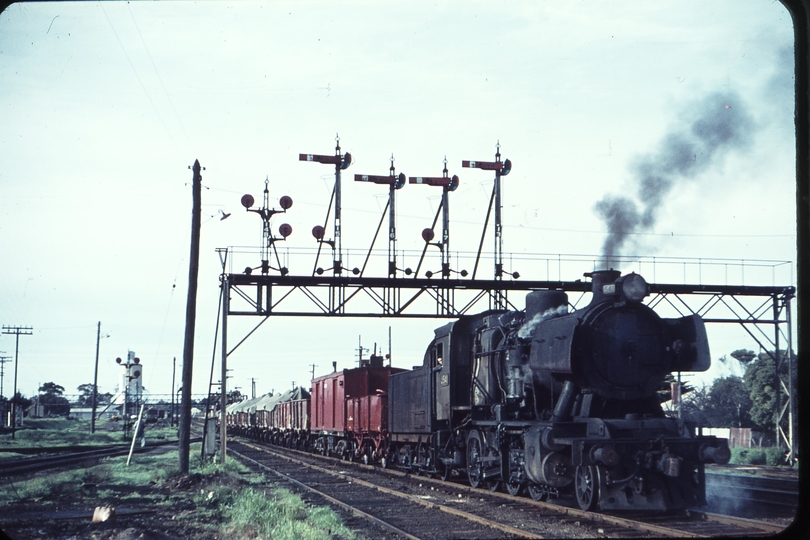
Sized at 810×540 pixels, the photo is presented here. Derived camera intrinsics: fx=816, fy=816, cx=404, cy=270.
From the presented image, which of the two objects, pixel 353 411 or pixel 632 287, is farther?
pixel 353 411

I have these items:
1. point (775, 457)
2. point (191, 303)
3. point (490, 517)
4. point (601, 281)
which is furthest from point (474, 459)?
point (775, 457)

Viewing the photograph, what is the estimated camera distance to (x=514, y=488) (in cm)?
1599

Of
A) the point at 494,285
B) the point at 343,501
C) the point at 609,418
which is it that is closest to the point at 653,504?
the point at 609,418

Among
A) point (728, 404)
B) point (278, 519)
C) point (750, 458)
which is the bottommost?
point (750, 458)

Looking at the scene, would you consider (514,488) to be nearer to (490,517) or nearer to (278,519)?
(490,517)

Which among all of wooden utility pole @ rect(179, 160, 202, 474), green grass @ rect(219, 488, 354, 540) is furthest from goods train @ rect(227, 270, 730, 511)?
wooden utility pole @ rect(179, 160, 202, 474)

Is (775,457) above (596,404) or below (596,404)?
below

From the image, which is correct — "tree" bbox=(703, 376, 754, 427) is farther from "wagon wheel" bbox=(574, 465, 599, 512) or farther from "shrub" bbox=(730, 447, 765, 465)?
"wagon wheel" bbox=(574, 465, 599, 512)

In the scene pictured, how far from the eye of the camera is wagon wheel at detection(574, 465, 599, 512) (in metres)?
Answer: 12.6

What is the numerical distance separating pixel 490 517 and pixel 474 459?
408cm

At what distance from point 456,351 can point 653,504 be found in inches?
269

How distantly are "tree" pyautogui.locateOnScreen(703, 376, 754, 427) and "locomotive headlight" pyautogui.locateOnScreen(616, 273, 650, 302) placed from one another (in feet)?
122

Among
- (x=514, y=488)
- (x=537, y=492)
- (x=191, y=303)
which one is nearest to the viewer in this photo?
(x=537, y=492)

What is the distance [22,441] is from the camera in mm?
51594
